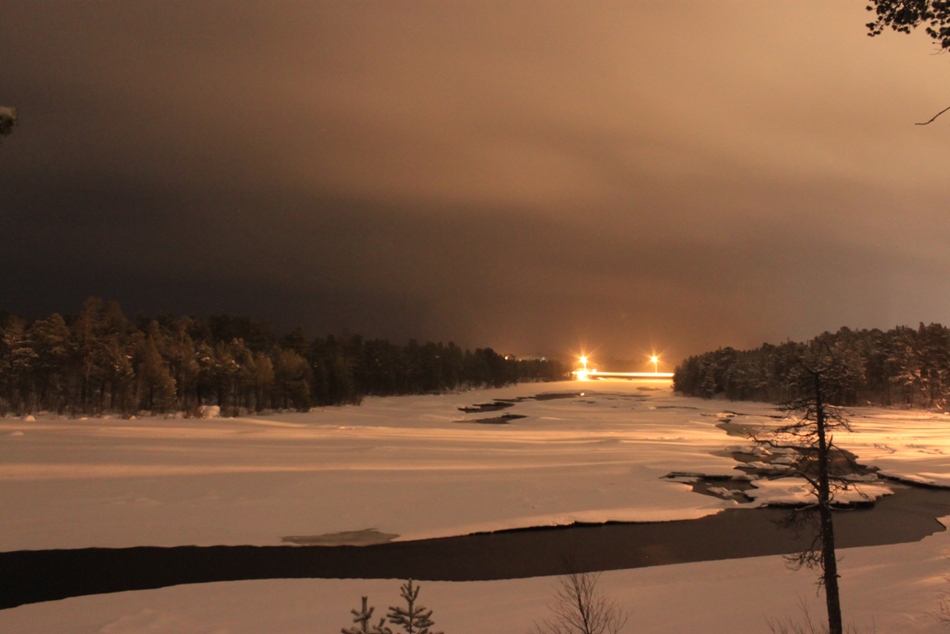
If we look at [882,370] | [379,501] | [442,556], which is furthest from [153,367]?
[882,370]

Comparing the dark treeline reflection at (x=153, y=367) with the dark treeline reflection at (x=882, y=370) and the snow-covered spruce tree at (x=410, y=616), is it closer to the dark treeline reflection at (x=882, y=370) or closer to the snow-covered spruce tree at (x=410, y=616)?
the dark treeline reflection at (x=882, y=370)

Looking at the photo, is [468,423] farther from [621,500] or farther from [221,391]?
[621,500]

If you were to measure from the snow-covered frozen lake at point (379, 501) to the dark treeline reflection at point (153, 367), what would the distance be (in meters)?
8.19

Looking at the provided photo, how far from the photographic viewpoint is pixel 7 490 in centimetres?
3177

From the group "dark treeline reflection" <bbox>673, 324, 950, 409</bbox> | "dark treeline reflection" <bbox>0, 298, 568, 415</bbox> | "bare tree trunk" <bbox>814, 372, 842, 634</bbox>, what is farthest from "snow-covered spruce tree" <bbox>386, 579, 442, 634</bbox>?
"dark treeline reflection" <bbox>673, 324, 950, 409</bbox>

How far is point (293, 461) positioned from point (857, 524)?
34429 mm

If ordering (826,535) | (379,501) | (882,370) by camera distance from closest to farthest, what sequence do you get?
(826,535)
(379,501)
(882,370)

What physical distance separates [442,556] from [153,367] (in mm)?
61210

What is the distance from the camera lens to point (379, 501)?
31.6m

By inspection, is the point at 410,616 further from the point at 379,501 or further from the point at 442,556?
the point at 379,501

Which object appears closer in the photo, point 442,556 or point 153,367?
point 442,556

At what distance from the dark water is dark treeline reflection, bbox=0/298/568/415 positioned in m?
55.1

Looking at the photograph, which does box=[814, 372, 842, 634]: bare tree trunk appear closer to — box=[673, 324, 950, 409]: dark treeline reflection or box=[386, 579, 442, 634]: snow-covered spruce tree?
box=[386, 579, 442, 634]: snow-covered spruce tree

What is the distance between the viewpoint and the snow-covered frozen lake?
17.4 meters
